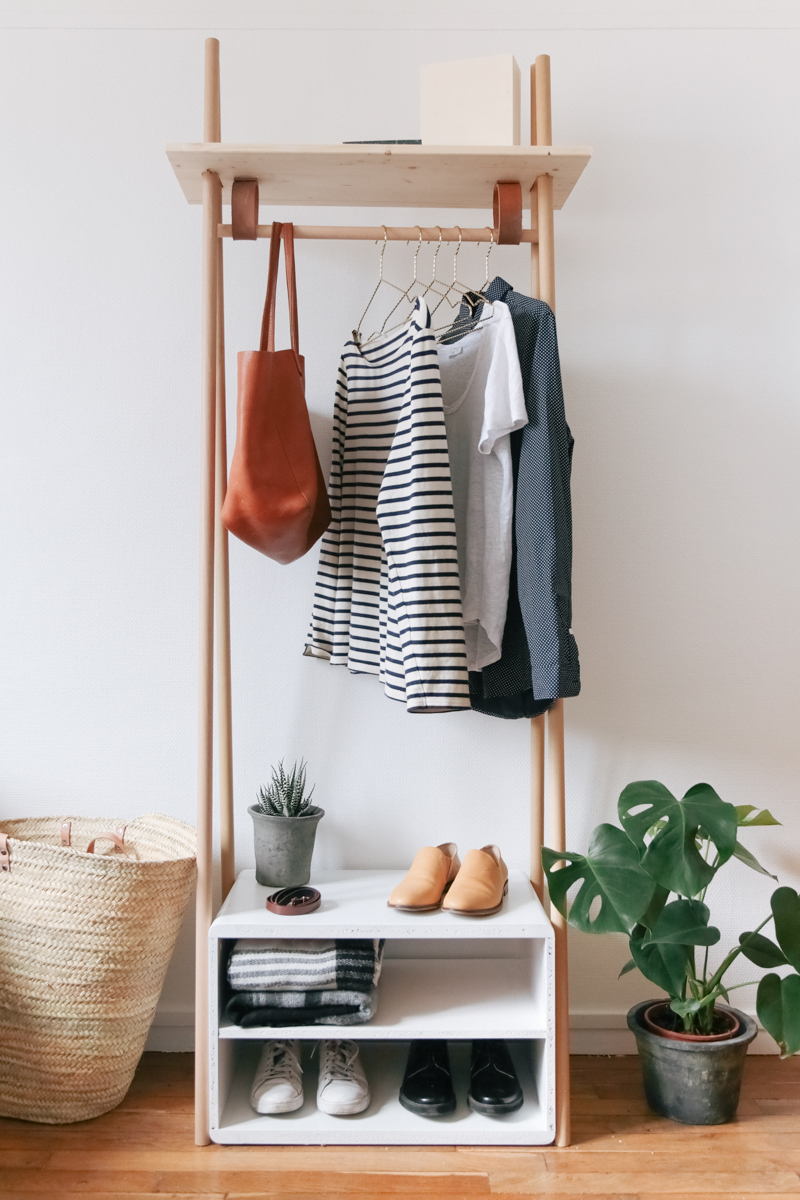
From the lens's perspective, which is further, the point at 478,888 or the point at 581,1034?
the point at 581,1034

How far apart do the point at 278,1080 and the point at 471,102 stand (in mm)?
1667

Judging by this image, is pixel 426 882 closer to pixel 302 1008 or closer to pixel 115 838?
pixel 302 1008

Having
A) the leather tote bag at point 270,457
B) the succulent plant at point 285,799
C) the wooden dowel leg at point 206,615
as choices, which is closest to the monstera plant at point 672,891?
the succulent plant at point 285,799

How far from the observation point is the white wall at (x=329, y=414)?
175cm

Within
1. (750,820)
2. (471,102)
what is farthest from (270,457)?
(750,820)

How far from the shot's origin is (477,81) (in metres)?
1.48

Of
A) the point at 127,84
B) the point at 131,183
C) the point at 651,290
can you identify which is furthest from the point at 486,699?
the point at 127,84

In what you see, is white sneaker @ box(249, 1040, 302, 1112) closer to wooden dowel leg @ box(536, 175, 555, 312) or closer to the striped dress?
the striped dress

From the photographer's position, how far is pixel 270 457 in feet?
4.67

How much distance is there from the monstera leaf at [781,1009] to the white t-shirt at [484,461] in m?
0.69

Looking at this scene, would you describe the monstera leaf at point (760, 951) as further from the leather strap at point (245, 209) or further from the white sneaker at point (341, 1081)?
the leather strap at point (245, 209)

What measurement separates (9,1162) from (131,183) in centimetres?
174

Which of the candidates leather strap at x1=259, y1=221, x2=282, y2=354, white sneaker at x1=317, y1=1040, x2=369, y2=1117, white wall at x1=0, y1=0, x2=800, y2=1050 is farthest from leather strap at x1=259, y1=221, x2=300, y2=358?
white sneaker at x1=317, y1=1040, x2=369, y2=1117

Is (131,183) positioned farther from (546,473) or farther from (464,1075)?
(464,1075)
